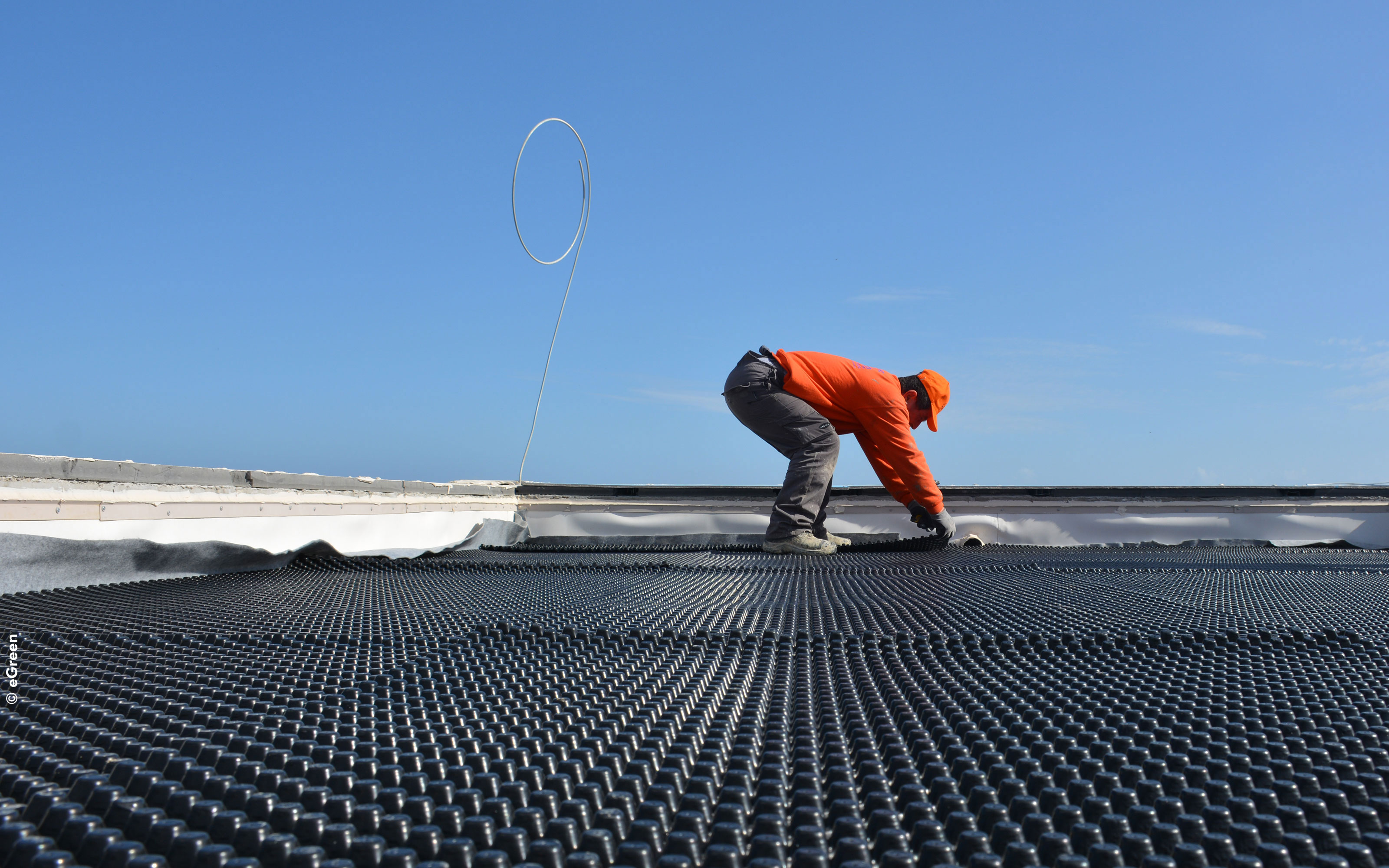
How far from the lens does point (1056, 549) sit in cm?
530

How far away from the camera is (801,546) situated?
5.10 meters

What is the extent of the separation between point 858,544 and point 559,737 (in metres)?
4.74

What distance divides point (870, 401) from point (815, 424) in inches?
15.1

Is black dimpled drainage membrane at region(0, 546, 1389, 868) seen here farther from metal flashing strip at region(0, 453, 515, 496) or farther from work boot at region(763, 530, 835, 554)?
work boot at region(763, 530, 835, 554)

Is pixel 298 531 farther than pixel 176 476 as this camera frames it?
Yes

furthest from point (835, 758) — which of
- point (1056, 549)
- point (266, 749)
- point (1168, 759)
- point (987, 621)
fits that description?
point (1056, 549)

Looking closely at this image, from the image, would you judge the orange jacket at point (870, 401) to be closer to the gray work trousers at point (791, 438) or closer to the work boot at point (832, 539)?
the gray work trousers at point (791, 438)

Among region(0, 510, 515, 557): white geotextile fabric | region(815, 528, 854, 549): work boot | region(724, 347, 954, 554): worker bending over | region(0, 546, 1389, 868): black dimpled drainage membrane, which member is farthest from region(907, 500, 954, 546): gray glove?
region(0, 546, 1389, 868): black dimpled drainage membrane

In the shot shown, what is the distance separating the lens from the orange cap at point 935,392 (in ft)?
18.8

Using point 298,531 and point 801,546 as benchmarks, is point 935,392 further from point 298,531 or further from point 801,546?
point 298,531

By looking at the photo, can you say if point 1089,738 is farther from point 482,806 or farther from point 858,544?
point 858,544

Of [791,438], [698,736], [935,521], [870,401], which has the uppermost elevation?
[870,401]

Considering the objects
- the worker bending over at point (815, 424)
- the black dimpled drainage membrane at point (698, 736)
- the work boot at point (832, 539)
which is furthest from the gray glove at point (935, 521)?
the black dimpled drainage membrane at point (698, 736)

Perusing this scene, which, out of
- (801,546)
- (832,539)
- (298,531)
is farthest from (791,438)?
(298,531)
